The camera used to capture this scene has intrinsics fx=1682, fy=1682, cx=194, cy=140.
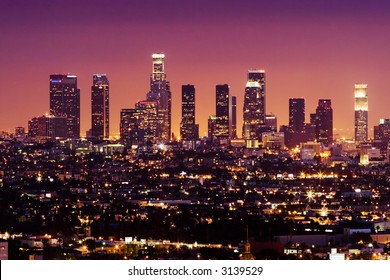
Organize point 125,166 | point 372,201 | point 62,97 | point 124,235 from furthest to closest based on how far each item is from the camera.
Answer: point 62,97
point 125,166
point 372,201
point 124,235

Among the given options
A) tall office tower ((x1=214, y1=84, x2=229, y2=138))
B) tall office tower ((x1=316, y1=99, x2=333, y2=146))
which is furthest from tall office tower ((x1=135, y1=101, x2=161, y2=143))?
tall office tower ((x1=316, y1=99, x2=333, y2=146))

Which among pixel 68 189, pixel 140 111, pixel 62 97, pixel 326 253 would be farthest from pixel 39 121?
pixel 326 253

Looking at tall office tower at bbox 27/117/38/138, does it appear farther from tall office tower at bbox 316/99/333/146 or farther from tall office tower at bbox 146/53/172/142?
tall office tower at bbox 316/99/333/146

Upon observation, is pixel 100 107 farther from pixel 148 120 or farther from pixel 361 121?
pixel 361 121

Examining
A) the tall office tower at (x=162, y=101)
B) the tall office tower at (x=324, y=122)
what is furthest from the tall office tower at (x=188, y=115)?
the tall office tower at (x=324, y=122)

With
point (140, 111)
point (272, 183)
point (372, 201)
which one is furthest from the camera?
point (140, 111)

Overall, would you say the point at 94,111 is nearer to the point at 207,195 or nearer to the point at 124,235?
the point at 207,195
